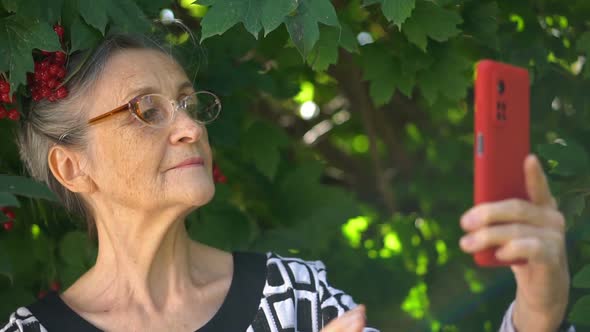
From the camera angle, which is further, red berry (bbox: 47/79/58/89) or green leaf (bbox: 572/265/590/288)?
→ red berry (bbox: 47/79/58/89)

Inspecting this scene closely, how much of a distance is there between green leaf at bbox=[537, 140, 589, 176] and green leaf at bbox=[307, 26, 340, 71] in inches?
24.3

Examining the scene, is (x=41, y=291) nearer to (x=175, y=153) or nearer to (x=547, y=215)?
(x=175, y=153)

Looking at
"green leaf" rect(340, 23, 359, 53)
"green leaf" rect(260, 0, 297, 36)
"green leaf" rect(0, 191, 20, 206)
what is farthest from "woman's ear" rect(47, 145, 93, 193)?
"green leaf" rect(340, 23, 359, 53)

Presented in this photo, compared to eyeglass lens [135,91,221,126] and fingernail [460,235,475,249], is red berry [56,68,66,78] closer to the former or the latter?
eyeglass lens [135,91,221,126]

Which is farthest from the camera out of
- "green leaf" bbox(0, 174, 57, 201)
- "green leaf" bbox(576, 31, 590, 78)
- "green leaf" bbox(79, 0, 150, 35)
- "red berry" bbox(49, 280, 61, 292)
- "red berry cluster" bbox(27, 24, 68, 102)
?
A: "red berry" bbox(49, 280, 61, 292)

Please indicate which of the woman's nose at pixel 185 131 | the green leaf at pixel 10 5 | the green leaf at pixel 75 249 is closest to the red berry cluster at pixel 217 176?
the green leaf at pixel 75 249

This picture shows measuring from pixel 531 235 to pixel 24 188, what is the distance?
112 centimetres

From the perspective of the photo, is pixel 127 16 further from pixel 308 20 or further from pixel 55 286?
pixel 55 286

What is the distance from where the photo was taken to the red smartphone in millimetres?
1544

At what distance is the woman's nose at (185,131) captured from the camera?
2.32m

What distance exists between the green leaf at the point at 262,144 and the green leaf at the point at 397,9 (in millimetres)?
1049

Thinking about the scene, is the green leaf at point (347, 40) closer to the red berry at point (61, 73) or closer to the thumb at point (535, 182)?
the red berry at point (61, 73)

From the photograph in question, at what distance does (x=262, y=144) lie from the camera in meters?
3.21

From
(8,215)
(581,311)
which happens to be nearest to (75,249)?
(8,215)
